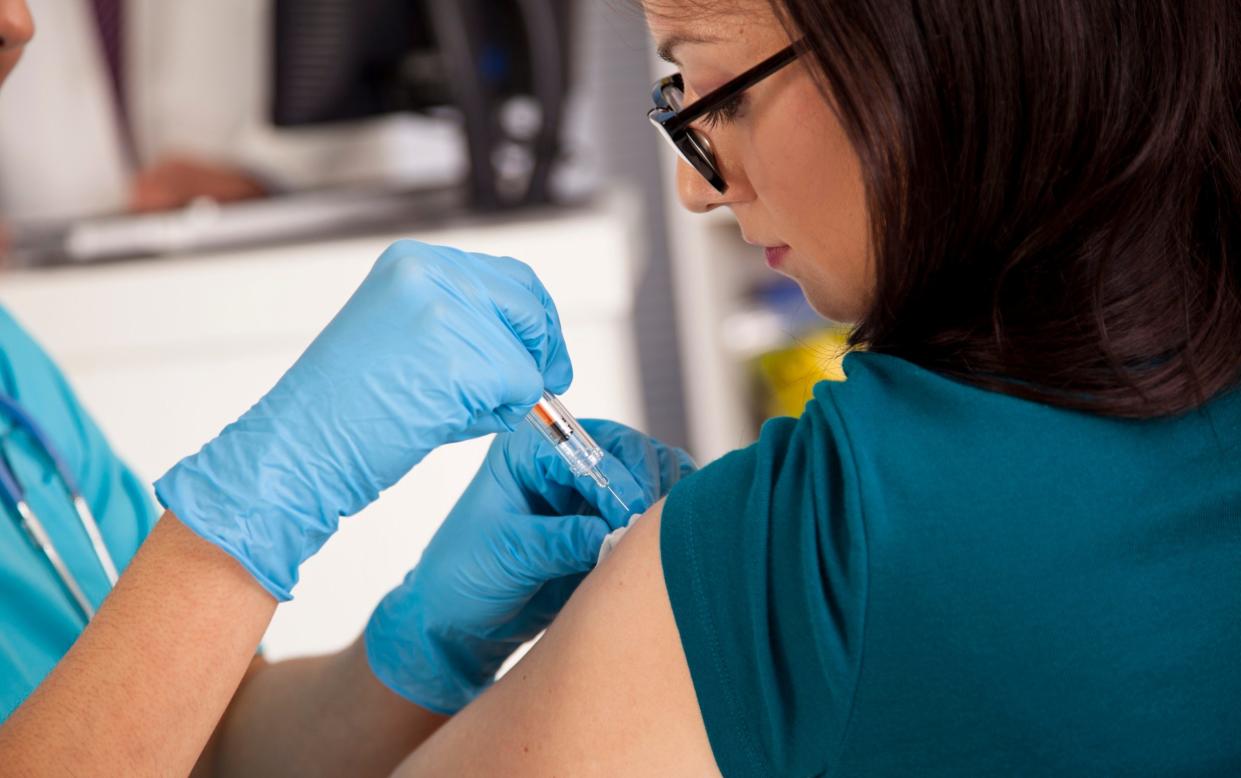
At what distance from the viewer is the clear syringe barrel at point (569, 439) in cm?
96

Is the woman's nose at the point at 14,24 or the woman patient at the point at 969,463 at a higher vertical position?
the woman's nose at the point at 14,24

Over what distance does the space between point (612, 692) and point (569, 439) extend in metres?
0.24

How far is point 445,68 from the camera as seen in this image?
8.12 feet

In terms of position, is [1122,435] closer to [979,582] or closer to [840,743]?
[979,582]

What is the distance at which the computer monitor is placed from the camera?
2.29 metres

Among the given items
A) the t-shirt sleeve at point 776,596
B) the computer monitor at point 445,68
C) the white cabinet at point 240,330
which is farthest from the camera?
the computer monitor at point 445,68

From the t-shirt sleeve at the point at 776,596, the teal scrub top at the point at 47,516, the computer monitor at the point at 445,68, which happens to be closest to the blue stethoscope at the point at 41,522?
the teal scrub top at the point at 47,516

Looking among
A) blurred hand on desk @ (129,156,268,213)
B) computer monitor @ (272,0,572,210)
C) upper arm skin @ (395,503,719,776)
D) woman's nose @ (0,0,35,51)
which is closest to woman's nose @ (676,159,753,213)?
upper arm skin @ (395,503,719,776)

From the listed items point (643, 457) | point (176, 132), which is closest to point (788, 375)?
point (176, 132)

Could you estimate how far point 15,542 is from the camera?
1068 mm

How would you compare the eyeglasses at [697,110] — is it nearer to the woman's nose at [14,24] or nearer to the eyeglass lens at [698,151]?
the eyeglass lens at [698,151]

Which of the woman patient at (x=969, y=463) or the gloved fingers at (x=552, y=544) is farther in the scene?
the gloved fingers at (x=552, y=544)

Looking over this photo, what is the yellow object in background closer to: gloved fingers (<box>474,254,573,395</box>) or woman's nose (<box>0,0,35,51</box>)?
gloved fingers (<box>474,254,573,395</box>)

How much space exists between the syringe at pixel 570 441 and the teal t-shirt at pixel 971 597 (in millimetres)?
223
